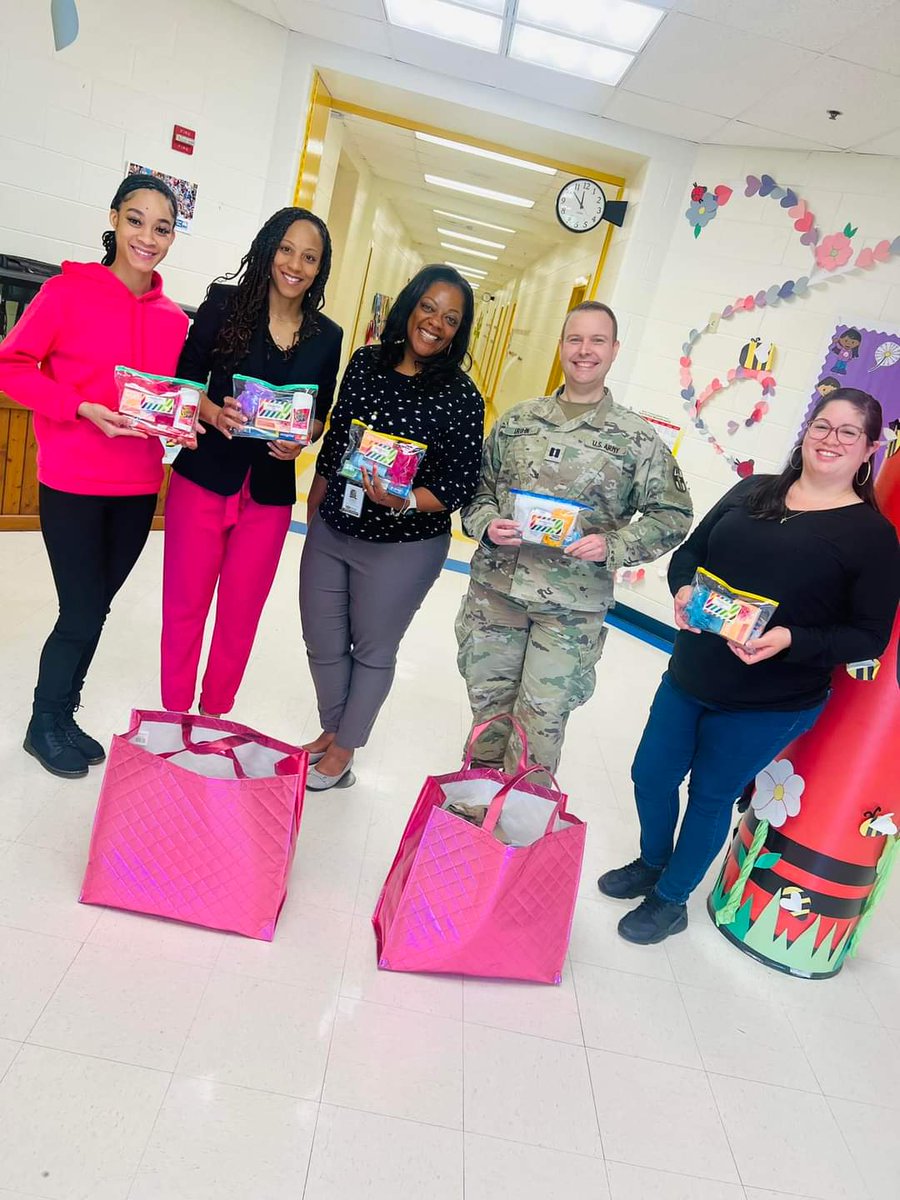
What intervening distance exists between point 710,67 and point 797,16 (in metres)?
0.74

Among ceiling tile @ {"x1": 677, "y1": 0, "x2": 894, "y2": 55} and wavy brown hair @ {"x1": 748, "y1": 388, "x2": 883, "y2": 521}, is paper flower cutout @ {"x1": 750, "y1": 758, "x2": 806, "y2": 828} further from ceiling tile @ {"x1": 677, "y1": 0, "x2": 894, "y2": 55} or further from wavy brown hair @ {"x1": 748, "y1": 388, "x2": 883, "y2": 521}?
ceiling tile @ {"x1": 677, "y1": 0, "x2": 894, "y2": 55}

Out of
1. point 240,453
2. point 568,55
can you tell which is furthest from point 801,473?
point 568,55

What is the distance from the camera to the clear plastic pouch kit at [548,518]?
196 centimetres

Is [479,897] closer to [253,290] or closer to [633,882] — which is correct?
[633,882]

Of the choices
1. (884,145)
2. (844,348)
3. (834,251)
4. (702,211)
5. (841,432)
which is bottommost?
(841,432)

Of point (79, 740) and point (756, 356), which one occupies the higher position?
point (756, 356)

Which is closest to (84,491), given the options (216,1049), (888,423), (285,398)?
(285,398)

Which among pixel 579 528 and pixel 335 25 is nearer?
pixel 579 528

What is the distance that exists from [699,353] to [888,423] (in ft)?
4.27

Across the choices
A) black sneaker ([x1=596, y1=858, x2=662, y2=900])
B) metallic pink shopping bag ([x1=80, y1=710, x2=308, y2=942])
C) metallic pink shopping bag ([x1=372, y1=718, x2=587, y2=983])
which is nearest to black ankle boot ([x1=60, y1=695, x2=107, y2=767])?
metallic pink shopping bag ([x1=80, y1=710, x2=308, y2=942])

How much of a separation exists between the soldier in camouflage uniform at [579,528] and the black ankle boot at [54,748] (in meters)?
1.13

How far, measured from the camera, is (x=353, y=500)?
2.06 metres

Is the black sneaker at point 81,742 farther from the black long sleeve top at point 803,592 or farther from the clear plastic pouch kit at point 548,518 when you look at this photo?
the black long sleeve top at point 803,592

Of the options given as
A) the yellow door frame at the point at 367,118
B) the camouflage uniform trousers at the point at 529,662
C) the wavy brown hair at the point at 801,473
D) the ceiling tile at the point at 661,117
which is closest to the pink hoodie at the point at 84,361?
the camouflage uniform trousers at the point at 529,662
